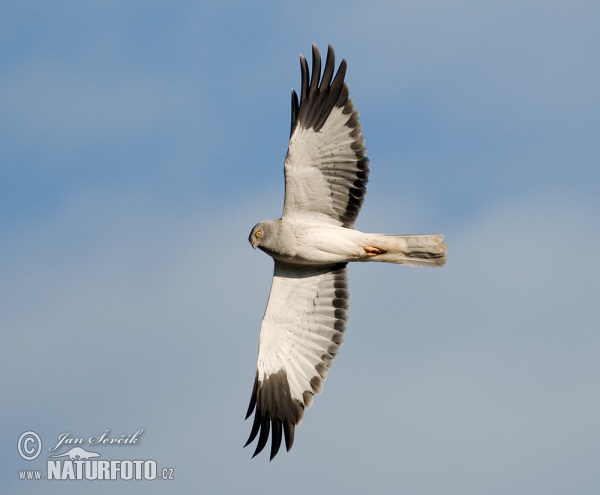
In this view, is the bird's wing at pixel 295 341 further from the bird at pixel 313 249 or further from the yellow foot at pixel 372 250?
the yellow foot at pixel 372 250

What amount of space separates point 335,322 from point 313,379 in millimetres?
968

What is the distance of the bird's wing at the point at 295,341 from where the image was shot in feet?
60.8

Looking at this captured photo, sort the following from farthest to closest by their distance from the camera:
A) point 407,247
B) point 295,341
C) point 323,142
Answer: point 295,341, point 407,247, point 323,142

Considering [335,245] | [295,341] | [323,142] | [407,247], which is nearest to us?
[323,142]

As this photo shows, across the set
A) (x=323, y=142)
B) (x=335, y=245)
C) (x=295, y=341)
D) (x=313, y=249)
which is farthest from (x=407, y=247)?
(x=295, y=341)

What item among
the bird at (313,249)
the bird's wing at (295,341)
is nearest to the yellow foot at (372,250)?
the bird at (313,249)

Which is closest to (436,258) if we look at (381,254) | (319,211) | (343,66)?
(381,254)

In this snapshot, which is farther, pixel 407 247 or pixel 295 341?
pixel 295 341

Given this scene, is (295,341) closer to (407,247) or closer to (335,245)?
(335,245)

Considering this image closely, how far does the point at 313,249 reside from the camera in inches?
698

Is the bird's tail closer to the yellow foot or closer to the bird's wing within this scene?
the yellow foot

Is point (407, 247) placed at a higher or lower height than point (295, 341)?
higher

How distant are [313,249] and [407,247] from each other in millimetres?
1451

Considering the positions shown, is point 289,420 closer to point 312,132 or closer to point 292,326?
point 292,326
